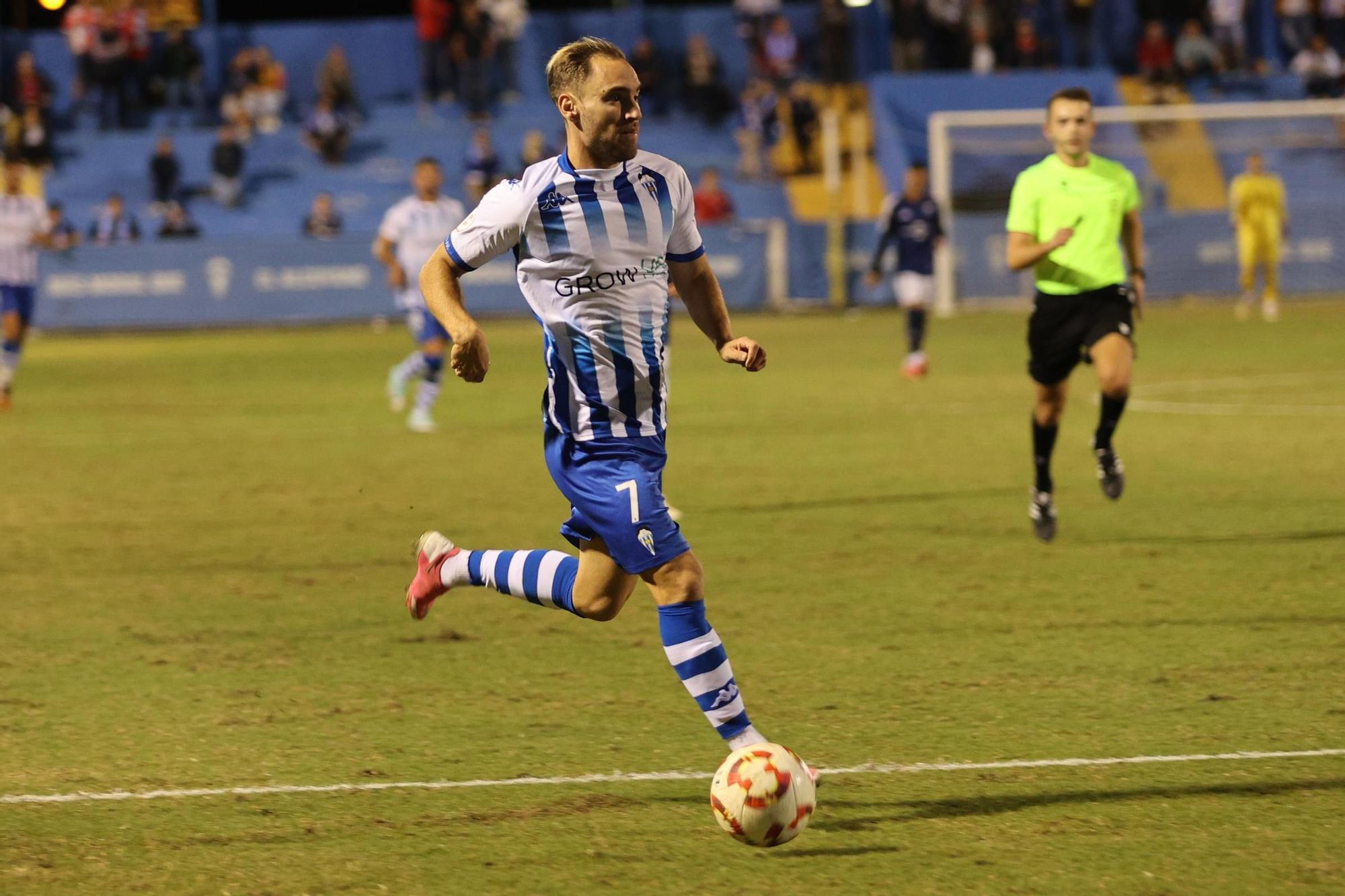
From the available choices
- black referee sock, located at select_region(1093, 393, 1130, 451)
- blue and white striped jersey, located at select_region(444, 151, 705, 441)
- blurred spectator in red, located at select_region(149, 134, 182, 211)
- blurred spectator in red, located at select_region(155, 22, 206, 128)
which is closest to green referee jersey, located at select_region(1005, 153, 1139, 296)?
black referee sock, located at select_region(1093, 393, 1130, 451)

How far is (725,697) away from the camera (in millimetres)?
5070

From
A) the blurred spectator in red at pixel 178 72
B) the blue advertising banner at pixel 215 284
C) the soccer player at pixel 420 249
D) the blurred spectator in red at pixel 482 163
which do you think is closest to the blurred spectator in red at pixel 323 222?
the blue advertising banner at pixel 215 284

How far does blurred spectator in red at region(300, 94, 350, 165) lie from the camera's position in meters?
35.7

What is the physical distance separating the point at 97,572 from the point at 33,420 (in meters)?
8.64

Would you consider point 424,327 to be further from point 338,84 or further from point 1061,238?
point 338,84

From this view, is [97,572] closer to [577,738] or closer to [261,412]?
[577,738]

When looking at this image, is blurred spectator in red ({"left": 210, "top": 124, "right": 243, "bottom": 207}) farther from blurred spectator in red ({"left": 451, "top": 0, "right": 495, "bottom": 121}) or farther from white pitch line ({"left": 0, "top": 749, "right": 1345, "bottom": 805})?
white pitch line ({"left": 0, "top": 749, "right": 1345, "bottom": 805})

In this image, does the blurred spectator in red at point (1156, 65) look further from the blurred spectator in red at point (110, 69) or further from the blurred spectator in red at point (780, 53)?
the blurred spectator in red at point (110, 69)

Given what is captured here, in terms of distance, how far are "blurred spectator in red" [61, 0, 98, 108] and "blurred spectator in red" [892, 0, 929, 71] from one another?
49.1 feet

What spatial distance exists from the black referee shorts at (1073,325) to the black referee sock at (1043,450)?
0.26 m

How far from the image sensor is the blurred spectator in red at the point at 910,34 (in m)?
36.4

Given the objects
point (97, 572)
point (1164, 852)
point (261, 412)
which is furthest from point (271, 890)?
point (261, 412)

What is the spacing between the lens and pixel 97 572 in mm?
9469

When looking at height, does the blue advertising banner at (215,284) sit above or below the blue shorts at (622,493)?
below
